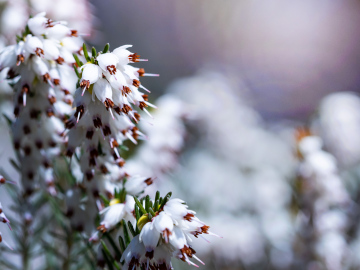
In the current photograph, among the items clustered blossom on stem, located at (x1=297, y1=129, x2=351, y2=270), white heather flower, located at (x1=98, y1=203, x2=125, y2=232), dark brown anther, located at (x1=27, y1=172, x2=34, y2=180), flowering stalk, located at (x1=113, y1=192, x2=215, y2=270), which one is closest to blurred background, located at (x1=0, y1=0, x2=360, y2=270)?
clustered blossom on stem, located at (x1=297, y1=129, x2=351, y2=270)

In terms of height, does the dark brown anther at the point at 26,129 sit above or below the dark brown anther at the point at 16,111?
above

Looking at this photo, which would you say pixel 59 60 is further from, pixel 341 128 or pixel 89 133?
pixel 341 128

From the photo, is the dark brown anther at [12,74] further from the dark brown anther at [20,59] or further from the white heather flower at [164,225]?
A: the white heather flower at [164,225]

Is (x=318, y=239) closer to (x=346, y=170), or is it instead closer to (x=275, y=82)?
(x=346, y=170)

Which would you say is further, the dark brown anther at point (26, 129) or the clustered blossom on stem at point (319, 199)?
the clustered blossom on stem at point (319, 199)

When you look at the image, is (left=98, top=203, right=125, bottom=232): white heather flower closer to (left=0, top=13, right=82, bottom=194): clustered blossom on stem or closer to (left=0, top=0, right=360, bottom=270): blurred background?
(left=0, top=13, right=82, bottom=194): clustered blossom on stem

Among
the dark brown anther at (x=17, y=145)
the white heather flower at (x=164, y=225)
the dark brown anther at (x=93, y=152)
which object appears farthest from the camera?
the dark brown anther at (x=17, y=145)

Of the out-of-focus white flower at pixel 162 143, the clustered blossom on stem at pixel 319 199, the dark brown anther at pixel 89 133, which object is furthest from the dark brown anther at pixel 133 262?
the clustered blossom on stem at pixel 319 199
